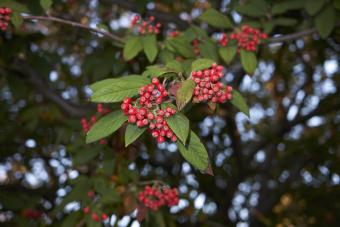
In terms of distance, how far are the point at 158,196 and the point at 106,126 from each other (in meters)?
1.07

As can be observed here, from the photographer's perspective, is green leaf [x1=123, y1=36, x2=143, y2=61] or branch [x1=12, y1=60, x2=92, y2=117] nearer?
green leaf [x1=123, y1=36, x2=143, y2=61]

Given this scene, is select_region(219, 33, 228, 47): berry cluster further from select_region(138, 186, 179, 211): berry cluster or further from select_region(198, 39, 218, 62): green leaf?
select_region(138, 186, 179, 211): berry cluster

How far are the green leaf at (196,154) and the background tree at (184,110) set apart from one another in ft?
0.77

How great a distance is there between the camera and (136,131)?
1.71m

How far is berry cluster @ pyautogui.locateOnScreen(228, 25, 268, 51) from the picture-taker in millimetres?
2744

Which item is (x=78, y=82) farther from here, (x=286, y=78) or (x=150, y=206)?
(x=150, y=206)

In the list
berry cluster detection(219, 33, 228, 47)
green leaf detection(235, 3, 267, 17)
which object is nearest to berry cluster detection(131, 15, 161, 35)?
berry cluster detection(219, 33, 228, 47)

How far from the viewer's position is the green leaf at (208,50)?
2.66 metres

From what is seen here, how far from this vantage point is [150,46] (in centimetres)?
260

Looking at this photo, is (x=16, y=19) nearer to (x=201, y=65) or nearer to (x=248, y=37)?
(x=201, y=65)

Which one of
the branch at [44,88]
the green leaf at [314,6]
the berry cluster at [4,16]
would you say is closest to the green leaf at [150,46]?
the berry cluster at [4,16]

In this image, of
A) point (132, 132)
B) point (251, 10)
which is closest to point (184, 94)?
point (132, 132)

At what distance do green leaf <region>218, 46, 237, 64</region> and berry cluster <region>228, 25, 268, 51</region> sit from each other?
6 cm

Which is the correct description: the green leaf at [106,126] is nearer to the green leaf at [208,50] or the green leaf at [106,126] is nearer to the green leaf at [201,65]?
the green leaf at [201,65]
